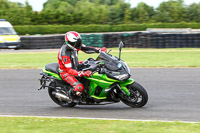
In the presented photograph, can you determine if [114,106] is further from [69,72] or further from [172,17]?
[172,17]

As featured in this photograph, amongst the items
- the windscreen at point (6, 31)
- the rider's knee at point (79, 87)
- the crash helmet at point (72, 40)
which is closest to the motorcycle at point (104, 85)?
the rider's knee at point (79, 87)

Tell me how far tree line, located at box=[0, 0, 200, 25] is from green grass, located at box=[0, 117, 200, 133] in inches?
1696

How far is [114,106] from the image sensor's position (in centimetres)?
762

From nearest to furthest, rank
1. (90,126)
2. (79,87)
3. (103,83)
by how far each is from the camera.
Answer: (90,126)
(103,83)
(79,87)

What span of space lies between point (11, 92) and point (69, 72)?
120 inches

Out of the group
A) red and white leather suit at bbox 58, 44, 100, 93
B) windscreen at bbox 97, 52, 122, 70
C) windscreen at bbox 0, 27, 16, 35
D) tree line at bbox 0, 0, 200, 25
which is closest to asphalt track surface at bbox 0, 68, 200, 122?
red and white leather suit at bbox 58, 44, 100, 93

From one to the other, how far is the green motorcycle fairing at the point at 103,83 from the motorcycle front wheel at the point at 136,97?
9 cm

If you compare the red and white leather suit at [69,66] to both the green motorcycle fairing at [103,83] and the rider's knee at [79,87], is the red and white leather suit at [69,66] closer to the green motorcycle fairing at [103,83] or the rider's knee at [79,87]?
the rider's knee at [79,87]

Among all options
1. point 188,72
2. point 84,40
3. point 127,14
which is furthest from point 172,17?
point 188,72

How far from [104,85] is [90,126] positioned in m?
1.45

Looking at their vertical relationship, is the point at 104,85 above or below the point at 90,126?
above

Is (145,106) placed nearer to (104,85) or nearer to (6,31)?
(104,85)

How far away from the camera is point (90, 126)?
570 centimetres

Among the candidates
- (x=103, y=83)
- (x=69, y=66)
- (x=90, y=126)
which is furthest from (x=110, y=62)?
(x=90, y=126)
